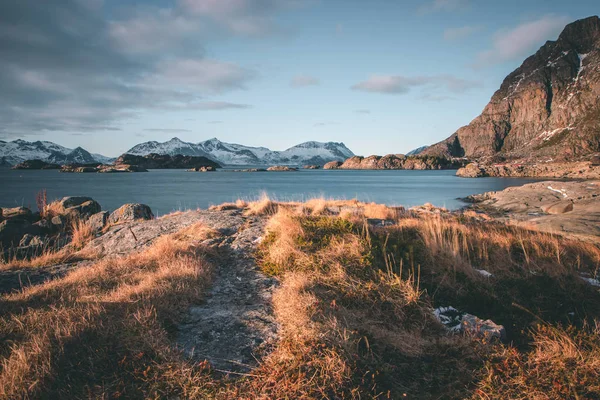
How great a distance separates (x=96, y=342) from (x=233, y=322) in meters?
1.80

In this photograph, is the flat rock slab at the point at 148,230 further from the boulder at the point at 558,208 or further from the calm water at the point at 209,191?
the boulder at the point at 558,208

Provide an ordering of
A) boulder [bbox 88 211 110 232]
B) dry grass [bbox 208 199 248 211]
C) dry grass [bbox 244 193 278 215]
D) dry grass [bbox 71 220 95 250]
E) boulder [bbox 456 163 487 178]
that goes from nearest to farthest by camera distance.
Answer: dry grass [bbox 71 220 95 250] → dry grass [bbox 244 193 278 215] → boulder [bbox 88 211 110 232] → dry grass [bbox 208 199 248 211] → boulder [bbox 456 163 487 178]

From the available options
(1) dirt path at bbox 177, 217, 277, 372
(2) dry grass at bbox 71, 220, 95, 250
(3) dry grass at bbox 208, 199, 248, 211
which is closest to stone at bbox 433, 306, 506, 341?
(1) dirt path at bbox 177, 217, 277, 372

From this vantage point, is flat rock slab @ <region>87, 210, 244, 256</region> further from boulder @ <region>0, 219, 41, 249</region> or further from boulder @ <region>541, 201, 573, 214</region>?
boulder @ <region>541, 201, 573, 214</region>

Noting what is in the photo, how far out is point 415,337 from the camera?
4.58 meters

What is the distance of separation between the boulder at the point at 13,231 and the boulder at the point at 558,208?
29418mm

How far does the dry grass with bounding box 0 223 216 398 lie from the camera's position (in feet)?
10.8

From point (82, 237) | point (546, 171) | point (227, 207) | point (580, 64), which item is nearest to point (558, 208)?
point (227, 207)

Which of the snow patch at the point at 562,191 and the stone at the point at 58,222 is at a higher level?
the snow patch at the point at 562,191

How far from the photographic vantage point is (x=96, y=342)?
12.7 feet

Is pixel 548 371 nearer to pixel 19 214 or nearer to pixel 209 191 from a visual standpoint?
pixel 19 214

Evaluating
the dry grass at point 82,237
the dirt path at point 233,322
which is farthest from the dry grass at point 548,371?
the dry grass at point 82,237

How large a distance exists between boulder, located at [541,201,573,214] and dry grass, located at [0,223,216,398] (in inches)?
944

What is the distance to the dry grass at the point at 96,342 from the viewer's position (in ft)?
10.8
